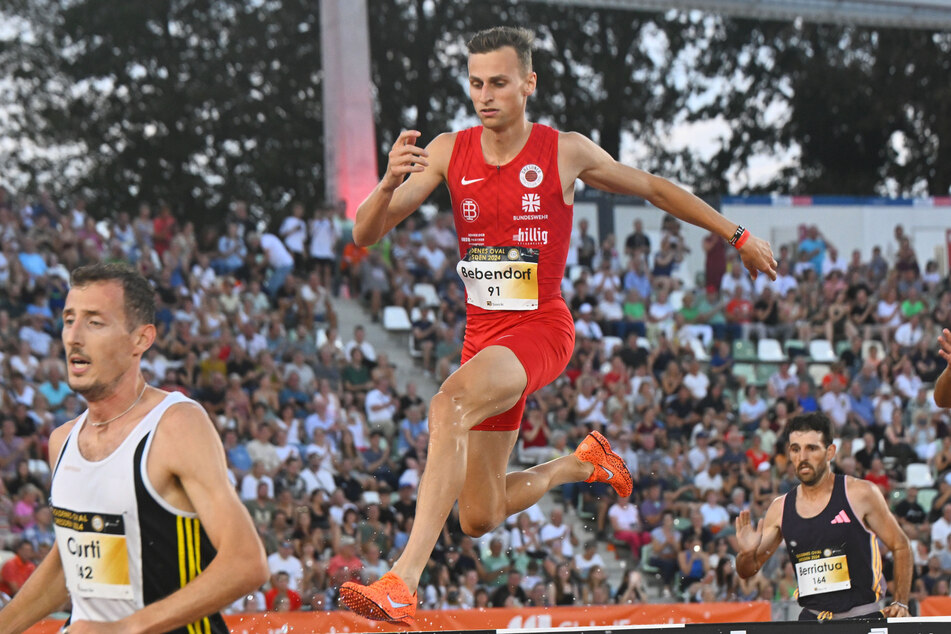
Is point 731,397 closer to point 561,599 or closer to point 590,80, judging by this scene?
point 561,599

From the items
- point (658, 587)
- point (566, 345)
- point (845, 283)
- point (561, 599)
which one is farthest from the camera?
point (845, 283)

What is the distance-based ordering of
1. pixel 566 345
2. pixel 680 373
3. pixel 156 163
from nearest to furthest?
pixel 566 345
pixel 680 373
pixel 156 163

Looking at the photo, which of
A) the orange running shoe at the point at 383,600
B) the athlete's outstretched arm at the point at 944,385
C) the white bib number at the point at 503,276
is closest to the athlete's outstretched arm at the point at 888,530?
the athlete's outstretched arm at the point at 944,385

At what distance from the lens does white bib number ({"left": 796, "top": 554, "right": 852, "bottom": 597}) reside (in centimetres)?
739

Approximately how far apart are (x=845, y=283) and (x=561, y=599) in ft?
28.5

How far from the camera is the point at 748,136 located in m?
33.7

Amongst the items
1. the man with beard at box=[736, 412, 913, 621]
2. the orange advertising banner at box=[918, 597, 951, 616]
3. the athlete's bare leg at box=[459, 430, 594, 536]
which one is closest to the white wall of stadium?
the orange advertising banner at box=[918, 597, 951, 616]

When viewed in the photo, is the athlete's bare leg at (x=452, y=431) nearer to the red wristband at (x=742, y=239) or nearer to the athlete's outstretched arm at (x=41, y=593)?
the red wristband at (x=742, y=239)

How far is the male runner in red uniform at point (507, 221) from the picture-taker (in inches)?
234

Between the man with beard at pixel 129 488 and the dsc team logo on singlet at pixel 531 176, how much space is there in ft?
8.07

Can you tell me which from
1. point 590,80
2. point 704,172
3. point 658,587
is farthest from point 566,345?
point 704,172

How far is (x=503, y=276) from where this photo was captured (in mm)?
6180

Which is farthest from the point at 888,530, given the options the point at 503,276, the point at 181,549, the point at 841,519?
the point at 181,549

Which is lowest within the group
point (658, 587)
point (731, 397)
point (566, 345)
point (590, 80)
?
point (658, 587)
